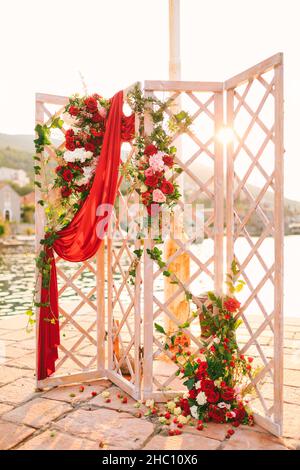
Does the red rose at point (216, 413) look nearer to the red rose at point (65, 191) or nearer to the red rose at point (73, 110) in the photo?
the red rose at point (65, 191)

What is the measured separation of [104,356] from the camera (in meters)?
3.63

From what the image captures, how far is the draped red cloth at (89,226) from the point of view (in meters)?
3.10

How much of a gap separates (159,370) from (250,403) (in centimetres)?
94

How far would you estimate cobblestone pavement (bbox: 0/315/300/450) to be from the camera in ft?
8.11

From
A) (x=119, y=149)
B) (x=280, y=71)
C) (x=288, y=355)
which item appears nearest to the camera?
(x=280, y=71)

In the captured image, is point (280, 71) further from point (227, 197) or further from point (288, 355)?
point (288, 355)

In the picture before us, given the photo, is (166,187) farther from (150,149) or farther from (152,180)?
(150,149)


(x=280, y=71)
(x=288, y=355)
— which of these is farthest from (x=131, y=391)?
(x=280, y=71)

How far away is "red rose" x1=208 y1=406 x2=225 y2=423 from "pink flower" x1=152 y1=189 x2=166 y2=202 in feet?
4.18

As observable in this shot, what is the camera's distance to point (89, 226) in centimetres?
317

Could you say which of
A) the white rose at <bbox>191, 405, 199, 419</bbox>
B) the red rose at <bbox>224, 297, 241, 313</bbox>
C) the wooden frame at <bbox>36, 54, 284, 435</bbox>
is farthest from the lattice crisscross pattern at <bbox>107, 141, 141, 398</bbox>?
the red rose at <bbox>224, 297, 241, 313</bbox>

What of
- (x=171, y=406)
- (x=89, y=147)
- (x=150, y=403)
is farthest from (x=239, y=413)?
(x=89, y=147)

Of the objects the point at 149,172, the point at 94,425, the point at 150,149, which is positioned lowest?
the point at 94,425

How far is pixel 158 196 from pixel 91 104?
0.83 metres
